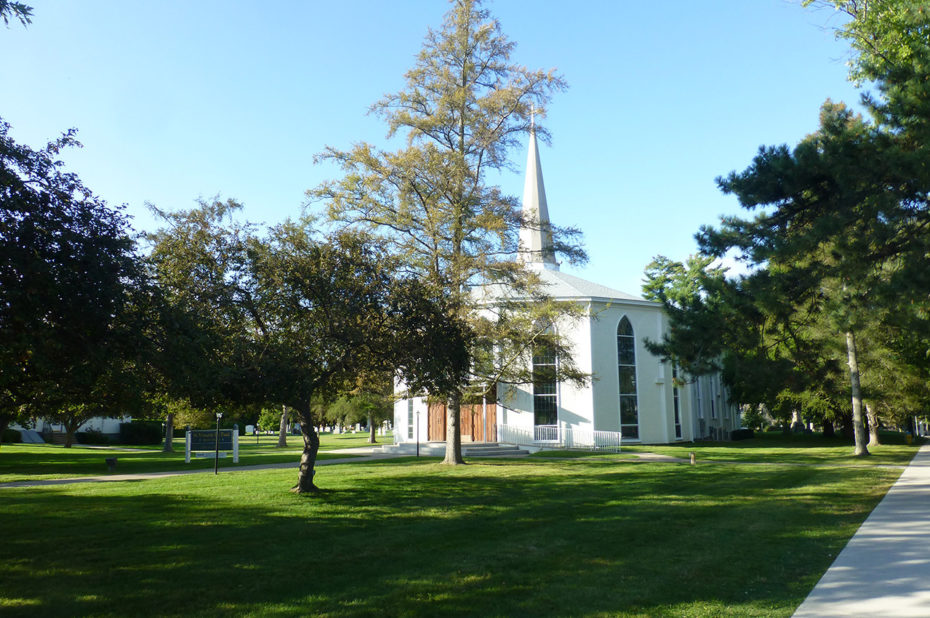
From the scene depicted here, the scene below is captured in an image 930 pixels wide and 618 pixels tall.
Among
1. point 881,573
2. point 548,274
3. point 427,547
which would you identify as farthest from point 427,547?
point 548,274

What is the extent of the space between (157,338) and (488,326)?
35.5 feet

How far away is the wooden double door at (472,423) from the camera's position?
96.9ft

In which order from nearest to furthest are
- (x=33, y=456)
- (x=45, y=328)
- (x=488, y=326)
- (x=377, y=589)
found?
(x=377, y=589), (x=45, y=328), (x=488, y=326), (x=33, y=456)

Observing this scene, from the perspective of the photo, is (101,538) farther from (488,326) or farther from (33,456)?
(33,456)

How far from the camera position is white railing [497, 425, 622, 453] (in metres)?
27.9

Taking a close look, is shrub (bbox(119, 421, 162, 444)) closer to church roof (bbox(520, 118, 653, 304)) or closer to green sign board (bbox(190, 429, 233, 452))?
green sign board (bbox(190, 429, 233, 452))

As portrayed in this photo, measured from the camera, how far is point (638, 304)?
1246 inches

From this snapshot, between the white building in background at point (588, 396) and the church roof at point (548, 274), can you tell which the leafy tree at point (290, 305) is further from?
the church roof at point (548, 274)

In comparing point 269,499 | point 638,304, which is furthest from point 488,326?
point 638,304

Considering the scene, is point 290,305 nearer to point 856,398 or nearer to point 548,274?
point 856,398

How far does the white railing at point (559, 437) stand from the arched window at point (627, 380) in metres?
1.97

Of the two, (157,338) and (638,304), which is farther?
(638,304)

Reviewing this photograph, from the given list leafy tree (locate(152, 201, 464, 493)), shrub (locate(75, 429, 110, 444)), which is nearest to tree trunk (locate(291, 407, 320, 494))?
leafy tree (locate(152, 201, 464, 493))

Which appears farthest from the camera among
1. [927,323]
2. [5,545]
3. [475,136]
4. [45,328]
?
[475,136]
